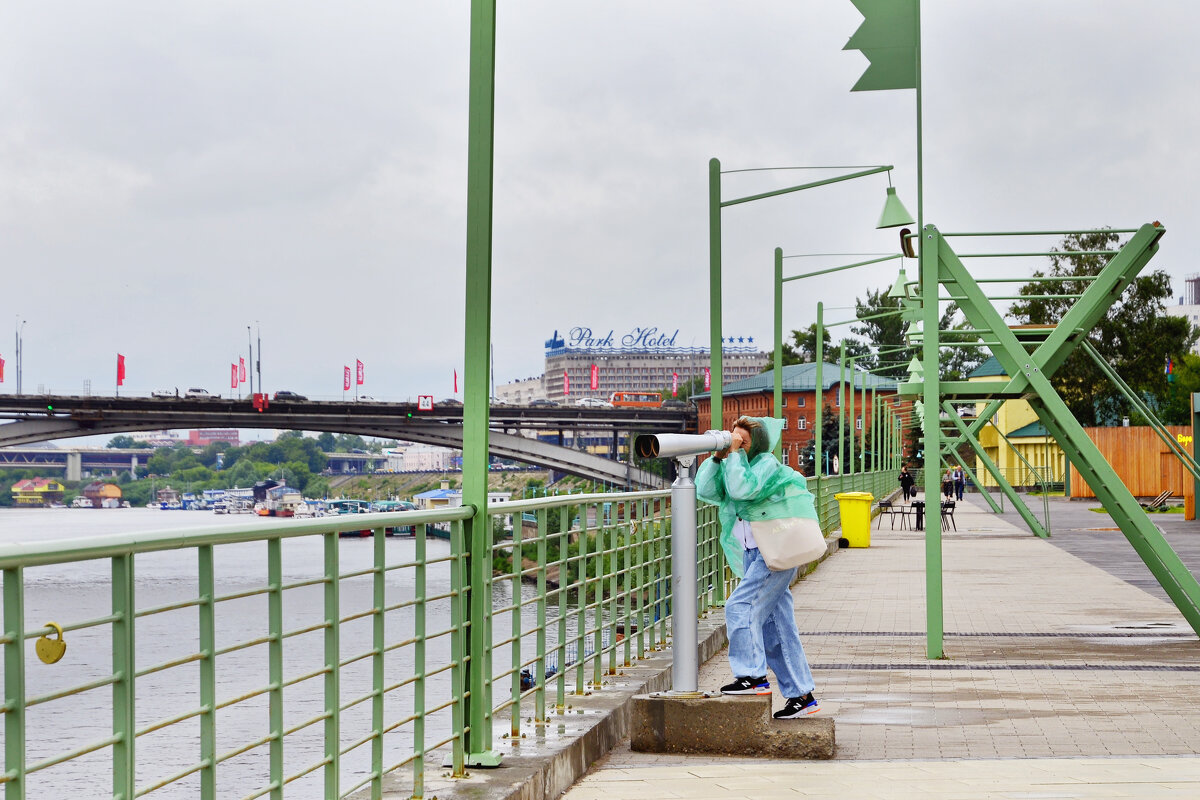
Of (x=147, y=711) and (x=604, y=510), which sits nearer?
(x=604, y=510)

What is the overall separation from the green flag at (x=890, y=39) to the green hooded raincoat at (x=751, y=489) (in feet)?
19.9

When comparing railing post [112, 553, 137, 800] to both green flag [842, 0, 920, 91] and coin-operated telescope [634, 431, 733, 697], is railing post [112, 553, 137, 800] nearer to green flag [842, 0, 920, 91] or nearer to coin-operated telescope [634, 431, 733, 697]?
coin-operated telescope [634, 431, 733, 697]

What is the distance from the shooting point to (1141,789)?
20.4 ft

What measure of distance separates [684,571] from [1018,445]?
84683 mm

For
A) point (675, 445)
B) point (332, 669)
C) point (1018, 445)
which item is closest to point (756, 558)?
point (675, 445)

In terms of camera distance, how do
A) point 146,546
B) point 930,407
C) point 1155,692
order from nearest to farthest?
point 146,546 → point 1155,692 → point 930,407

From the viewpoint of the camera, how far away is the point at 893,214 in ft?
57.4

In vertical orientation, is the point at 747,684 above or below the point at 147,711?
above

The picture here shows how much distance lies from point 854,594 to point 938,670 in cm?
718

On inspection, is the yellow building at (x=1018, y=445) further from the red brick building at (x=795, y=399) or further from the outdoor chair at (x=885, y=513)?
the outdoor chair at (x=885, y=513)

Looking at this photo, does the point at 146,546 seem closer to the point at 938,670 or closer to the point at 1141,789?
the point at 1141,789

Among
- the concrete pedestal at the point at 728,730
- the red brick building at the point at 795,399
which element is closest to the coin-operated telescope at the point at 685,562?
the concrete pedestal at the point at 728,730

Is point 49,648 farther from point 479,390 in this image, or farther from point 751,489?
point 751,489

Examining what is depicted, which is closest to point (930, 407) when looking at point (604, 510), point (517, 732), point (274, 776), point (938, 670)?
point (938, 670)
